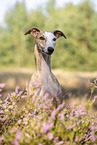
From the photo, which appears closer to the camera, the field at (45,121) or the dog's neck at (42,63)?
the field at (45,121)

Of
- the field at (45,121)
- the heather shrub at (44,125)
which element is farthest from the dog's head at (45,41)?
the heather shrub at (44,125)

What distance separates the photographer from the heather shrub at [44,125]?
259 centimetres

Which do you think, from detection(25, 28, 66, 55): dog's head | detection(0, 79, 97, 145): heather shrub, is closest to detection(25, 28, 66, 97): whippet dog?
detection(25, 28, 66, 55): dog's head

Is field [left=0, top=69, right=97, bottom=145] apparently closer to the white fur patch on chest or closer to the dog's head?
the dog's head

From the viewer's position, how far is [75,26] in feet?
72.4

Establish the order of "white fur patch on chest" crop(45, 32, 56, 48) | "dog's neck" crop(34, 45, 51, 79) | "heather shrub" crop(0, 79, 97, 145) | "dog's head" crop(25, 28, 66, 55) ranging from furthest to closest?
"dog's neck" crop(34, 45, 51, 79) < "white fur patch on chest" crop(45, 32, 56, 48) < "dog's head" crop(25, 28, 66, 55) < "heather shrub" crop(0, 79, 97, 145)

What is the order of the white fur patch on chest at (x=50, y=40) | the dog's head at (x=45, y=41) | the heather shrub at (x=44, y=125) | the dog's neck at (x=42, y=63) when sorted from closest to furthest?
1. the heather shrub at (x=44, y=125)
2. the dog's head at (x=45, y=41)
3. the white fur patch on chest at (x=50, y=40)
4. the dog's neck at (x=42, y=63)

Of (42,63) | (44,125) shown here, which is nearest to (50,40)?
(42,63)

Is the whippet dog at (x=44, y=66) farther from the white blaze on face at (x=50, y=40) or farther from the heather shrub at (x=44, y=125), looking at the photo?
the heather shrub at (x=44, y=125)

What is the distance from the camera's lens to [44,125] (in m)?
2.45

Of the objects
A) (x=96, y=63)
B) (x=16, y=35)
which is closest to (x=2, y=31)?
(x=16, y=35)

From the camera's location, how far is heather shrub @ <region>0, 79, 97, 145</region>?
8.50 ft

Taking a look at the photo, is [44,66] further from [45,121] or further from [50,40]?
[45,121]

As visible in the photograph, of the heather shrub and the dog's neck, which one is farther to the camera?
the dog's neck
